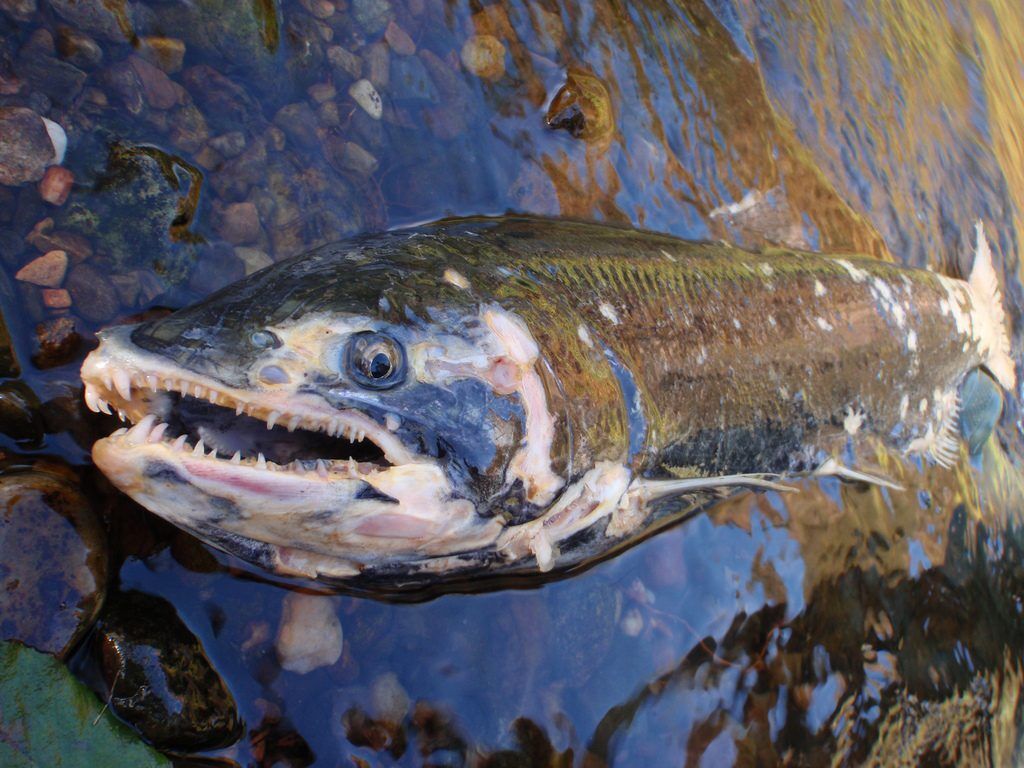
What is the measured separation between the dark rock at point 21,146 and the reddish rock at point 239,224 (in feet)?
2.17

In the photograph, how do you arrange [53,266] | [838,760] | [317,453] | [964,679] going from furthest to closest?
[964,679], [838,760], [53,266], [317,453]

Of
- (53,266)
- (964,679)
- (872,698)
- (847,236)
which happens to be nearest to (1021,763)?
(964,679)

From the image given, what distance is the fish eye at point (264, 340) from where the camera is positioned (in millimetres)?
2365

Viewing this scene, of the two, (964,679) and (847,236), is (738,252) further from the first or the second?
(964,679)

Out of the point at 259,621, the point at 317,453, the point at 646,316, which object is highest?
the point at 646,316

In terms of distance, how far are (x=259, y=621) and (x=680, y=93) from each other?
12.7 feet

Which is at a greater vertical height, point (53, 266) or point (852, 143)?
point (852, 143)

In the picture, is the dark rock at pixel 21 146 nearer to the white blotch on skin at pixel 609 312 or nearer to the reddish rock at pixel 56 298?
the reddish rock at pixel 56 298

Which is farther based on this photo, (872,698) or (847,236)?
(847,236)

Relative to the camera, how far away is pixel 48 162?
3025 mm

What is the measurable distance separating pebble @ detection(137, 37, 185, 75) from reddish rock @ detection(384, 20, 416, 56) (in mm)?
978

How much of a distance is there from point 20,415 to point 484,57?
8.96 feet

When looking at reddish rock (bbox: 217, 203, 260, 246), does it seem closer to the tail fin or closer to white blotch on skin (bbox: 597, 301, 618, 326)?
white blotch on skin (bbox: 597, 301, 618, 326)

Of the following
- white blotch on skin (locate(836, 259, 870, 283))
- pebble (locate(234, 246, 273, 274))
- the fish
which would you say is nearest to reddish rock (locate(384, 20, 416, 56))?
the fish
